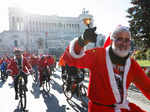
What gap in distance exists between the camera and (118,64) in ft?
6.35

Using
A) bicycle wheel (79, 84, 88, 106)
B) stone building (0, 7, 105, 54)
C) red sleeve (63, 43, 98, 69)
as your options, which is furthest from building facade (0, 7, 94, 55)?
red sleeve (63, 43, 98, 69)

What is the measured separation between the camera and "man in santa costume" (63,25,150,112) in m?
1.84

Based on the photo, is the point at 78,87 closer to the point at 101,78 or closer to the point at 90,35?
the point at 101,78

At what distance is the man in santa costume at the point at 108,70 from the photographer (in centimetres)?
184

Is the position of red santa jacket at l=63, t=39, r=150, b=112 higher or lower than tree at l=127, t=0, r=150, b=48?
lower

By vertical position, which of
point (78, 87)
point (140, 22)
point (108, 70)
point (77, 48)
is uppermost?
point (140, 22)

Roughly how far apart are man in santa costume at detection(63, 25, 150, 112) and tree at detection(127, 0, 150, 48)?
65.2ft

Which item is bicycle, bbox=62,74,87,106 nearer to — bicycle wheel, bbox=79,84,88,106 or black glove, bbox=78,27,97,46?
bicycle wheel, bbox=79,84,88,106

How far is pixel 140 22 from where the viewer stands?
2112 cm

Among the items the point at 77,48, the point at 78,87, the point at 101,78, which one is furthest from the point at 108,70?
the point at 78,87

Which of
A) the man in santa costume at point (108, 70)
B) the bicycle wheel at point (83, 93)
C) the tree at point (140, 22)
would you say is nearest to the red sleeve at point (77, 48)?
the man in santa costume at point (108, 70)

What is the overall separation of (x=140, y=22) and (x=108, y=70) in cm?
2123

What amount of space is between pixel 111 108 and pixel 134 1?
2266cm

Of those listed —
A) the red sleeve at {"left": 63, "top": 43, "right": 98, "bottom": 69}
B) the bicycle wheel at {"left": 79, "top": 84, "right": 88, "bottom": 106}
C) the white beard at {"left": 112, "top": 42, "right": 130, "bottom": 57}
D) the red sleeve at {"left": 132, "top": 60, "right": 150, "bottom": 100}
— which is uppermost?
the white beard at {"left": 112, "top": 42, "right": 130, "bottom": 57}
